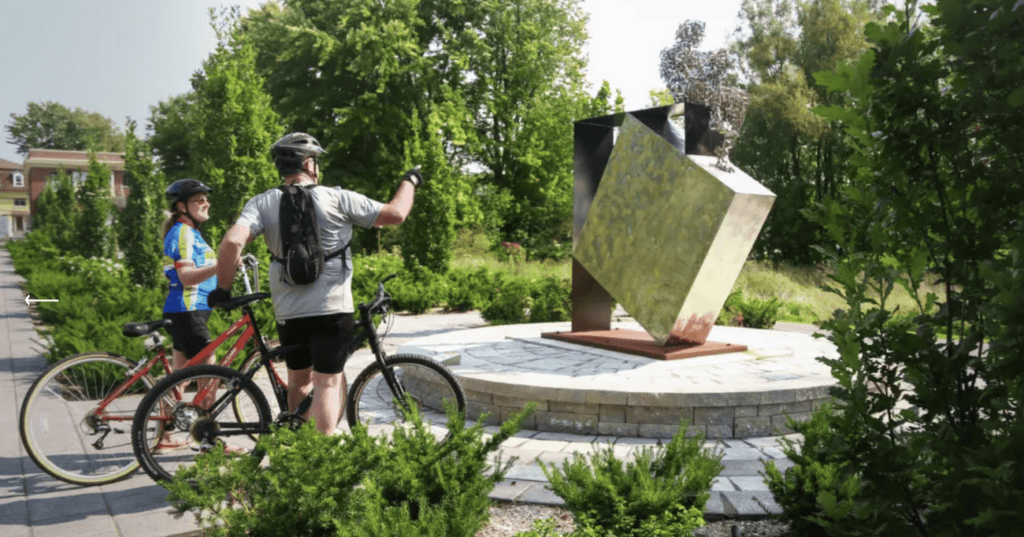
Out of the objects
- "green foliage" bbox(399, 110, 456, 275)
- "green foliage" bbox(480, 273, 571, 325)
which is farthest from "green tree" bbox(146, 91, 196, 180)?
"green foliage" bbox(480, 273, 571, 325)

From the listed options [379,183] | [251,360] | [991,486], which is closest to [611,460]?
[991,486]

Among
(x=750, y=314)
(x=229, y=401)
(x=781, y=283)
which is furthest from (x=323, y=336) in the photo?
(x=781, y=283)

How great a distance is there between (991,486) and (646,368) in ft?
17.2

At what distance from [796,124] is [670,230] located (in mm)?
24789

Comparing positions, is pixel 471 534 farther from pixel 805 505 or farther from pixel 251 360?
pixel 251 360

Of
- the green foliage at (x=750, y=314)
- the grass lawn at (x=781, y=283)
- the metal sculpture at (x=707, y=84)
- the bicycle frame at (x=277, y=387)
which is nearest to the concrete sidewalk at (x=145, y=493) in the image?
the bicycle frame at (x=277, y=387)

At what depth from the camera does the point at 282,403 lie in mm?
4574

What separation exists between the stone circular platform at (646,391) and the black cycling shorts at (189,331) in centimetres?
221

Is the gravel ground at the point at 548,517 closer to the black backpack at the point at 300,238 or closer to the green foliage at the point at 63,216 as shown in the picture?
the black backpack at the point at 300,238

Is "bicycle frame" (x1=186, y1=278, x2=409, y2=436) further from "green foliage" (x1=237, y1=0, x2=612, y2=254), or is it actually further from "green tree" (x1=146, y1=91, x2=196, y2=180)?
"green tree" (x1=146, y1=91, x2=196, y2=180)

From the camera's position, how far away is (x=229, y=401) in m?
4.47

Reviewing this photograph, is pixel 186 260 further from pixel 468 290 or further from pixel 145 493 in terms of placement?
pixel 468 290

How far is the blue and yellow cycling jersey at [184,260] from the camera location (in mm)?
5152

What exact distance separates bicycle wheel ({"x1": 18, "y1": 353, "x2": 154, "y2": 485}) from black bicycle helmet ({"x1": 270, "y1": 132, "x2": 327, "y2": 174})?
6.17 ft
